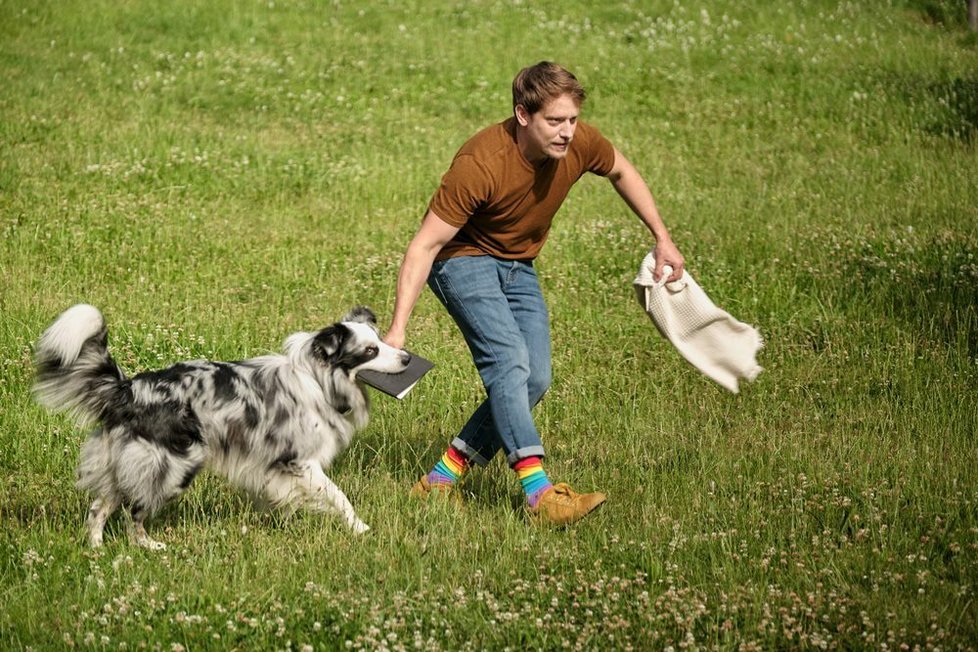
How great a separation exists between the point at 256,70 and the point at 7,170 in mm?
5024

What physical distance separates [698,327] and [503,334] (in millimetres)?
1290

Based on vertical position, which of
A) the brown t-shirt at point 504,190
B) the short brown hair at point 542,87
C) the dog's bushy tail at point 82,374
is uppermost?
the short brown hair at point 542,87

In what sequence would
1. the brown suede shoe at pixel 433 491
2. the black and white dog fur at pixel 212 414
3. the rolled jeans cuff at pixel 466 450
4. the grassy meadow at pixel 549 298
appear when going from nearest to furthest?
the grassy meadow at pixel 549 298
the black and white dog fur at pixel 212 414
the brown suede shoe at pixel 433 491
the rolled jeans cuff at pixel 466 450

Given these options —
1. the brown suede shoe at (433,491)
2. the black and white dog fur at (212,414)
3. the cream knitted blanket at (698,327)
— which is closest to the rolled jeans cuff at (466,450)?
the brown suede shoe at (433,491)

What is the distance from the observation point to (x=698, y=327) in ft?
22.7

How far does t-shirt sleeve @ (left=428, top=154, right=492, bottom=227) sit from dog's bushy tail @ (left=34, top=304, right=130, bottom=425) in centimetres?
173

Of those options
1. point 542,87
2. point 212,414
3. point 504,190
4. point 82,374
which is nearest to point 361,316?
point 212,414

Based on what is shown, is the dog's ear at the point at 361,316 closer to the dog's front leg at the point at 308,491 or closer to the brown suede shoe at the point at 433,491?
the dog's front leg at the point at 308,491

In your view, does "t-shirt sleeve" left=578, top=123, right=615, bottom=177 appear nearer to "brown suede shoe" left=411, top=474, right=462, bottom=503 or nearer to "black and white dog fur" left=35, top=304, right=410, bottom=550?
"black and white dog fur" left=35, top=304, right=410, bottom=550

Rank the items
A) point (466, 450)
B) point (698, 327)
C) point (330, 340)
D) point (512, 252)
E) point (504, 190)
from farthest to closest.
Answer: point (698, 327)
point (466, 450)
point (512, 252)
point (330, 340)
point (504, 190)

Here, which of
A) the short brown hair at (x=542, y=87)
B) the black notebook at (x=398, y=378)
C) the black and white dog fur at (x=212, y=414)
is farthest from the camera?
the black notebook at (x=398, y=378)

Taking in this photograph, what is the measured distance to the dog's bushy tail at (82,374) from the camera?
5.85 metres

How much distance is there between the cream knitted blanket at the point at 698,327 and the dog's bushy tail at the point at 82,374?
282 centimetres

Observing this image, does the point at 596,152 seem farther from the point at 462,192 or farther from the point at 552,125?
the point at 462,192
